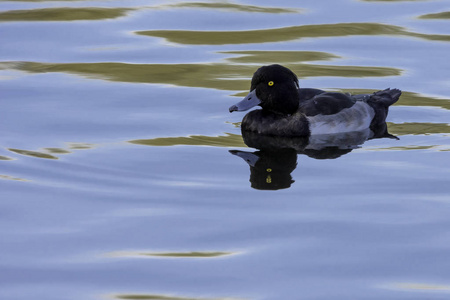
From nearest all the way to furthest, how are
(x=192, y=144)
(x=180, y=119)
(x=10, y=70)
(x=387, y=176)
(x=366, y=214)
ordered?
(x=366, y=214) → (x=387, y=176) → (x=192, y=144) → (x=180, y=119) → (x=10, y=70)

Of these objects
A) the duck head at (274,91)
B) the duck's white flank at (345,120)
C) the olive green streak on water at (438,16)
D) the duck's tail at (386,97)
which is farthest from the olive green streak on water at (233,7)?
the duck head at (274,91)

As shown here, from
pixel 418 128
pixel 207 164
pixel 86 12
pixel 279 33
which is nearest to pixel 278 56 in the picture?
pixel 279 33

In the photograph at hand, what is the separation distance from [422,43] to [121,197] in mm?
8075

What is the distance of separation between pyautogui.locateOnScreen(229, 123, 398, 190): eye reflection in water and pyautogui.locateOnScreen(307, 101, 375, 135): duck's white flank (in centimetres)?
8

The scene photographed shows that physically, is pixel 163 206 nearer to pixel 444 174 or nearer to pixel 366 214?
pixel 366 214

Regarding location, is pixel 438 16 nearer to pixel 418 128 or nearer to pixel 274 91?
pixel 418 128

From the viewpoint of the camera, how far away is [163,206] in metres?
7.73

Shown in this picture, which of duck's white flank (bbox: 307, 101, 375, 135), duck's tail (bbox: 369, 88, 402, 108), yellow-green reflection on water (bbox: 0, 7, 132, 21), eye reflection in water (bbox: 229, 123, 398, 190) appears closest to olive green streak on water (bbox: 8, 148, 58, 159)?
eye reflection in water (bbox: 229, 123, 398, 190)

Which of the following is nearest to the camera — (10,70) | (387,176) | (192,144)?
(387,176)

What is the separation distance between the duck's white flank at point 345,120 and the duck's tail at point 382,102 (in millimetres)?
66

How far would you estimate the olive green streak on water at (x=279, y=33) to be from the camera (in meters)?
15.2

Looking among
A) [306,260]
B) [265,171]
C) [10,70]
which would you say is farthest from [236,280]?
[10,70]

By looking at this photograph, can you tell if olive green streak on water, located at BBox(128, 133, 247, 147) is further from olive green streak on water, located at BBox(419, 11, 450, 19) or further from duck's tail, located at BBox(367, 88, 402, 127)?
olive green streak on water, located at BBox(419, 11, 450, 19)

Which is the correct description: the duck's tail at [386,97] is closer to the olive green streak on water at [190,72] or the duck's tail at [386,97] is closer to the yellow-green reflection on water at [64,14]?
the olive green streak on water at [190,72]
